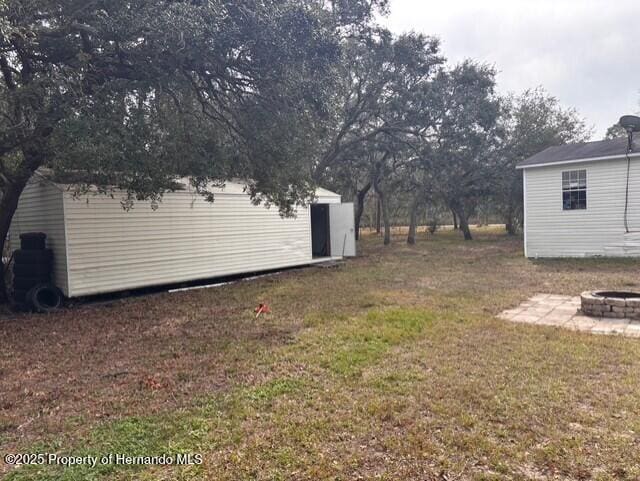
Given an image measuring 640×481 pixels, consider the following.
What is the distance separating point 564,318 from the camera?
18.6 ft

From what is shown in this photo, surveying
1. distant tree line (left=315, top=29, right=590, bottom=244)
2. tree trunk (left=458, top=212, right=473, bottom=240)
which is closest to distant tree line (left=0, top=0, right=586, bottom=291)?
distant tree line (left=315, top=29, right=590, bottom=244)

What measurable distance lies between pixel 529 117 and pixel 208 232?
59.7 ft

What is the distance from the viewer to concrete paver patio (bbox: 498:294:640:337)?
507 cm

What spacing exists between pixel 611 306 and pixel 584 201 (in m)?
7.66

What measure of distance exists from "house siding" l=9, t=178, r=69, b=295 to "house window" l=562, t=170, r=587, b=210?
41.5 feet

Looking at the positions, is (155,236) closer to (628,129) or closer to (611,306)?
(611,306)

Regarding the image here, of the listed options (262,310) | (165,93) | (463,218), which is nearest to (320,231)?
(262,310)

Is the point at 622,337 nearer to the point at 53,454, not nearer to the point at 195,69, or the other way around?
the point at 53,454

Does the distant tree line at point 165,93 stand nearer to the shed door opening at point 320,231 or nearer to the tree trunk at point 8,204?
the tree trunk at point 8,204

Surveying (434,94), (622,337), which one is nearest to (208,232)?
(622,337)

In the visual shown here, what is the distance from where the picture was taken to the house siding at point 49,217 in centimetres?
738

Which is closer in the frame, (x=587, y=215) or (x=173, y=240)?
(x=173, y=240)

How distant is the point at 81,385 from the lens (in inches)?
148

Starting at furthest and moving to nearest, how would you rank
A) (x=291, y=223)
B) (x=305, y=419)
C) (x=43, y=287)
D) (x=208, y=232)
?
1. (x=291, y=223)
2. (x=208, y=232)
3. (x=43, y=287)
4. (x=305, y=419)
